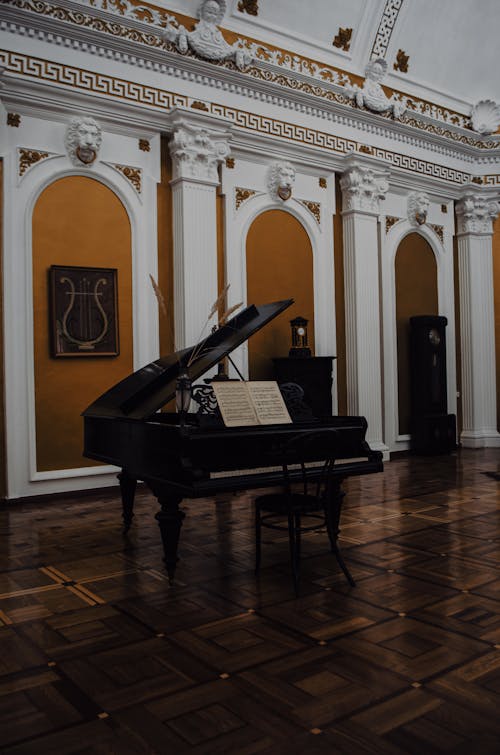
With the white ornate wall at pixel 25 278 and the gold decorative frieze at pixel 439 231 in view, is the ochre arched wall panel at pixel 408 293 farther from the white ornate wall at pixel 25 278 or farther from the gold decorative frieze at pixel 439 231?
the white ornate wall at pixel 25 278

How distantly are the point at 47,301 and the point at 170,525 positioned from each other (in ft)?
9.84

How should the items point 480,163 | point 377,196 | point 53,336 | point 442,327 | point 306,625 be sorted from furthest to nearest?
point 480,163
point 442,327
point 377,196
point 53,336
point 306,625

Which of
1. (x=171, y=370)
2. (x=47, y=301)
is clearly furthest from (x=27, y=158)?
(x=171, y=370)

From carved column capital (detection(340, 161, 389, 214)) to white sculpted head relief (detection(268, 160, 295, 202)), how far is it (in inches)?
32.9

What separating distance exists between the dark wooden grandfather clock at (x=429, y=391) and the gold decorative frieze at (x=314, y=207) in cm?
187

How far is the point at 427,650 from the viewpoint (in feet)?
7.67

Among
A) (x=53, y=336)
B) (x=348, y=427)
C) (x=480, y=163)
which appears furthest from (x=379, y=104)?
(x=348, y=427)

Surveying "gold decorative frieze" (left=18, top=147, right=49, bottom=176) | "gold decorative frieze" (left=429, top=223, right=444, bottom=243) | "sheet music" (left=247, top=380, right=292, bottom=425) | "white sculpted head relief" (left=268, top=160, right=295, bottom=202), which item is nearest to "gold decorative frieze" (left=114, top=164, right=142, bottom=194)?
"gold decorative frieze" (left=18, top=147, right=49, bottom=176)

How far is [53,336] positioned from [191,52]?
3045 millimetres

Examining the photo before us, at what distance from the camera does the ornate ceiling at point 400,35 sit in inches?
267

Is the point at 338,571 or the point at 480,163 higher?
the point at 480,163

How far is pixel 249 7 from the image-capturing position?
6598 millimetres

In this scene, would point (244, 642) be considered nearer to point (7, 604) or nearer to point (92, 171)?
point (7, 604)

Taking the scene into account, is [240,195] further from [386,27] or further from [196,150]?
[386,27]
